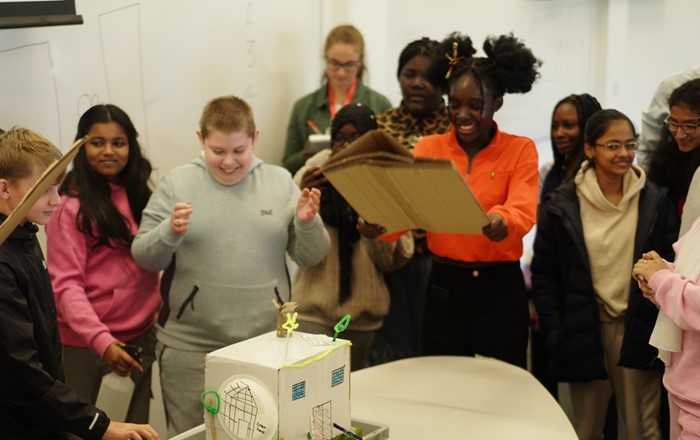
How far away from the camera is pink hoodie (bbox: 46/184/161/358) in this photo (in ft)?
9.96

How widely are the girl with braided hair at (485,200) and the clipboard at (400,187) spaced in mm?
344

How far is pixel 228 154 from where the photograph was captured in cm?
300

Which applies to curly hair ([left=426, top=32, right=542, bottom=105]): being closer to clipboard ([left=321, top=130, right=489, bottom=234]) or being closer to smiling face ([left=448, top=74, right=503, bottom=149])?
smiling face ([left=448, top=74, right=503, bottom=149])

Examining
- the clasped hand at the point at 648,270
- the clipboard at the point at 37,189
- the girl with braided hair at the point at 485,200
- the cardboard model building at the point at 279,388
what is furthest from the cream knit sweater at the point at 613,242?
the clipboard at the point at 37,189

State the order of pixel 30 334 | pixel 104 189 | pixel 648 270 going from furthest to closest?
pixel 104 189
pixel 648 270
pixel 30 334

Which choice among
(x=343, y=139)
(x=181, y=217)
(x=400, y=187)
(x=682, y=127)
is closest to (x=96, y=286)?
(x=181, y=217)

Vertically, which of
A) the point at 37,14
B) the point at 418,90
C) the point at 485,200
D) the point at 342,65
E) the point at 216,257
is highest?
the point at 37,14

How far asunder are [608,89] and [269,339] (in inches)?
135

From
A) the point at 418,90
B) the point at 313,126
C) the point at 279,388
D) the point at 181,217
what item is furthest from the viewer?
the point at 313,126

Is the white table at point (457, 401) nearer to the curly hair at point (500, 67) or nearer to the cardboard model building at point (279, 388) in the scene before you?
the cardboard model building at point (279, 388)

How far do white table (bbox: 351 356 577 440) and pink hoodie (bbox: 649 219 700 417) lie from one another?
34 centimetres

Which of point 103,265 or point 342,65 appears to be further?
point 342,65

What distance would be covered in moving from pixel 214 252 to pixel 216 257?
0.06ft

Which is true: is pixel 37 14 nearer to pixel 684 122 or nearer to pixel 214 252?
pixel 214 252
